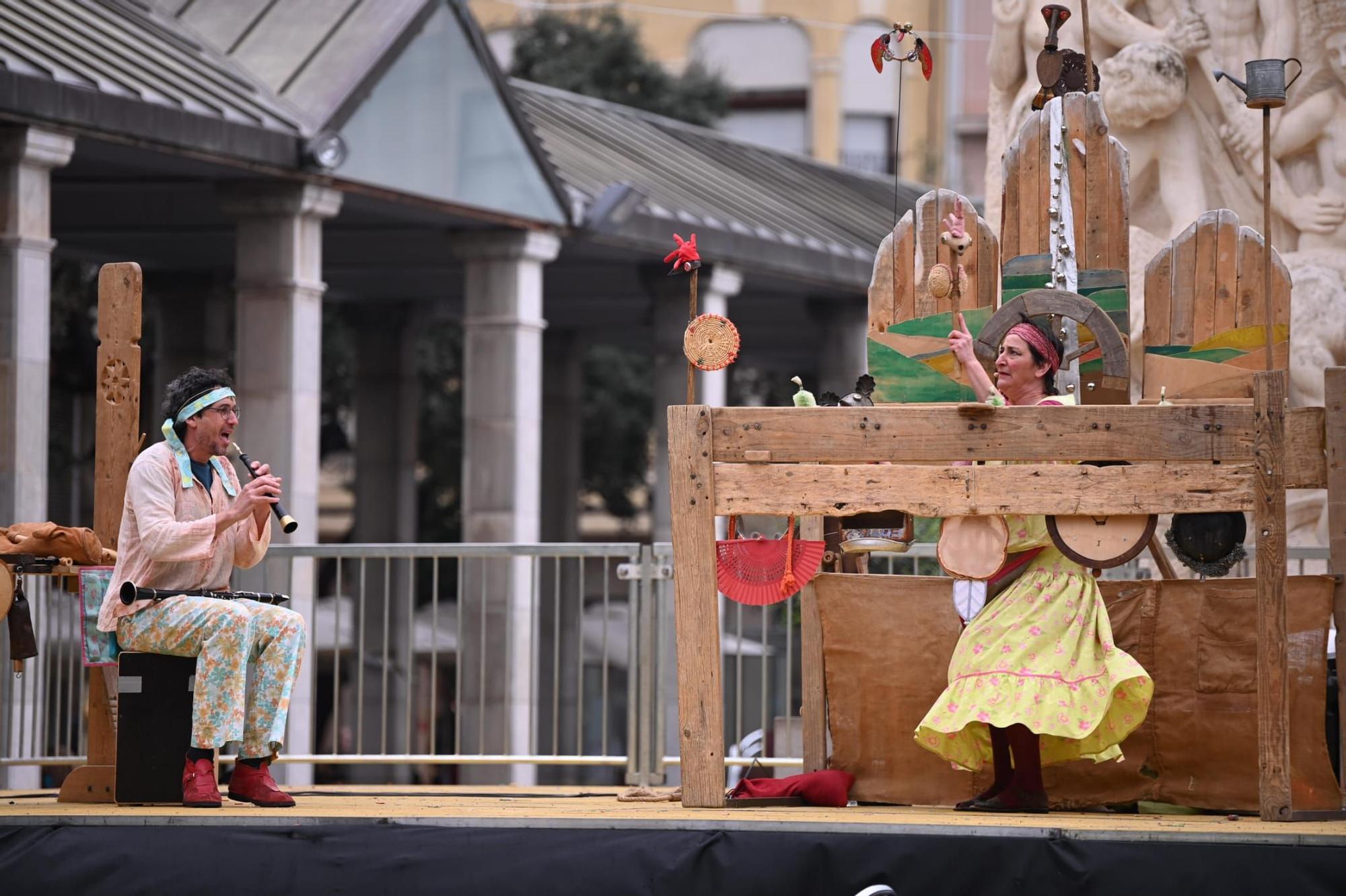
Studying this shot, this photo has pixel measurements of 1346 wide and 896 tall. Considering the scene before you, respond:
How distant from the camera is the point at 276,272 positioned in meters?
14.1

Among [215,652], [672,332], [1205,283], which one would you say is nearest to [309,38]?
[672,332]

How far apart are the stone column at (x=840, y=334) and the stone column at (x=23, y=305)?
10.00 meters

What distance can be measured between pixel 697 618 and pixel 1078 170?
2.40 metres

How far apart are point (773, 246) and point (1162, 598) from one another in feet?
39.9

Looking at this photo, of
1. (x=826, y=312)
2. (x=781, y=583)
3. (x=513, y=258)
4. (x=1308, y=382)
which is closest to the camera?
(x=781, y=583)

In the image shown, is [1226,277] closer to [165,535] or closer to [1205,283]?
[1205,283]

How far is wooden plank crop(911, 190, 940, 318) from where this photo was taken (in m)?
7.32

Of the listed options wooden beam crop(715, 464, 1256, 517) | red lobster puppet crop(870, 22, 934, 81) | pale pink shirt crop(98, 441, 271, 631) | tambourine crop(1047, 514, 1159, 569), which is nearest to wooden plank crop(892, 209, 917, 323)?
red lobster puppet crop(870, 22, 934, 81)

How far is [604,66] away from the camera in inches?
1273

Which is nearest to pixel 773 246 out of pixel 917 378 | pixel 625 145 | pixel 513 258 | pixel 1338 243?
pixel 625 145

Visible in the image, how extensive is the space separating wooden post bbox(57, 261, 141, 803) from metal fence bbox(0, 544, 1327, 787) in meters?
1.66

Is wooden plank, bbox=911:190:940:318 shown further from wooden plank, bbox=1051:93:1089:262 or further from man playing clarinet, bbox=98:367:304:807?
man playing clarinet, bbox=98:367:304:807

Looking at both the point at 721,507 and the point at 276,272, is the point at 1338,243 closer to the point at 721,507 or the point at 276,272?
the point at 721,507

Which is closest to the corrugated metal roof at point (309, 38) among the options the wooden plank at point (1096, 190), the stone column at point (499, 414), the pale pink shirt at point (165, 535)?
the stone column at point (499, 414)
